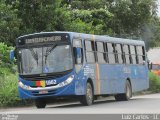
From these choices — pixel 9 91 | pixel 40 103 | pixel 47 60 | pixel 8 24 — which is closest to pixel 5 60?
pixel 8 24

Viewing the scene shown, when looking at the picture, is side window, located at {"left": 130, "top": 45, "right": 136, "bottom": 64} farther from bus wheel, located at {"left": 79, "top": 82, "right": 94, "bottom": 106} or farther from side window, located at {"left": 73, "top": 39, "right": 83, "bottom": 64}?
side window, located at {"left": 73, "top": 39, "right": 83, "bottom": 64}

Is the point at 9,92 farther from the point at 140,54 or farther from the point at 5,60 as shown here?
the point at 140,54

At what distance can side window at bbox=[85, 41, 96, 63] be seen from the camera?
24438 mm

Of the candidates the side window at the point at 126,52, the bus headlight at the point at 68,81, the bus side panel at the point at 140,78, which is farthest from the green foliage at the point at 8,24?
the bus headlight at the point at 68,81

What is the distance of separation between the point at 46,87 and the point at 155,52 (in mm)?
63040

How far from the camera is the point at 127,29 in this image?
49.7 meters

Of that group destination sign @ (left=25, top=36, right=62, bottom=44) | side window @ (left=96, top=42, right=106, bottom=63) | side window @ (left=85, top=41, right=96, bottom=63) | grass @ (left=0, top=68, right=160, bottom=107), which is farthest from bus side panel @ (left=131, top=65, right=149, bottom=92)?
destination sign @ (left=25, top=36, right=62, bottom=44)

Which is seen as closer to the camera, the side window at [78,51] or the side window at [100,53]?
the side window at [78,51]

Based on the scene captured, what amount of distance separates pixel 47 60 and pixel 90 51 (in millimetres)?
2350

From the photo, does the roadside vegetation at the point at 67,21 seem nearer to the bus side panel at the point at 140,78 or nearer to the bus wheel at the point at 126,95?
the bus wheel at the point at 126,95

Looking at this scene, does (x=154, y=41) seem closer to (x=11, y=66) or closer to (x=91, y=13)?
(x=91, y=13)

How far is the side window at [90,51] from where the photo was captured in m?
24.4

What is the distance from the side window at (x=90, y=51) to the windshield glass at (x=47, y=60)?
4.89ft

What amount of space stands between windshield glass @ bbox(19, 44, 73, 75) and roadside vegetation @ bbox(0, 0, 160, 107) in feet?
8.89
